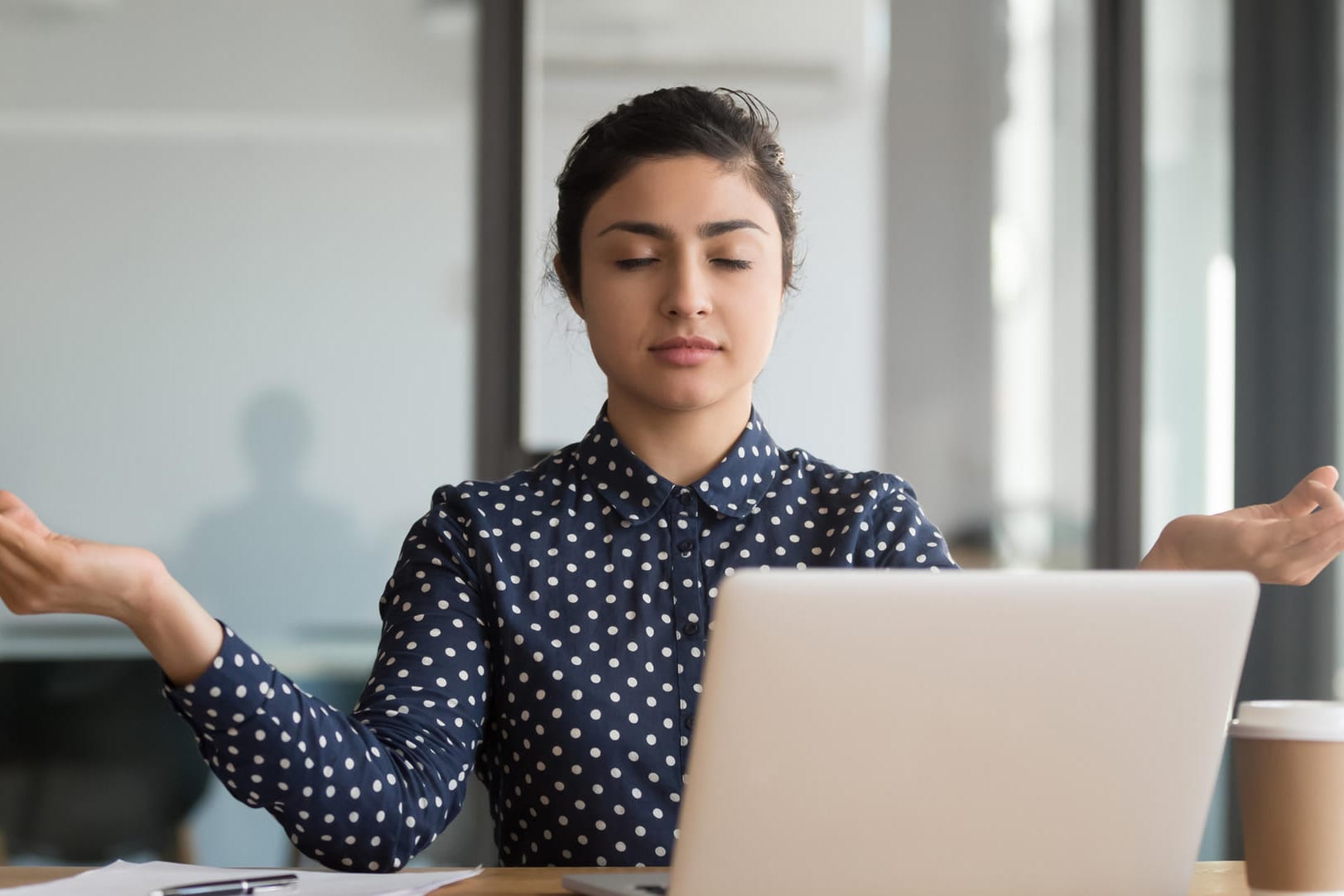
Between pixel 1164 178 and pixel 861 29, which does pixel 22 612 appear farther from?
pixel 1164 178

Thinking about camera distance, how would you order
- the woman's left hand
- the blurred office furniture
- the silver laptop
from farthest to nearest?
1. the blurred office furniture
2. the woman's left hand
3. the silver laptop

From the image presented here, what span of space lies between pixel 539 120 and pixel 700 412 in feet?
4.76

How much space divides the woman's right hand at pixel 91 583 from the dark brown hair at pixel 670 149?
2.04ft

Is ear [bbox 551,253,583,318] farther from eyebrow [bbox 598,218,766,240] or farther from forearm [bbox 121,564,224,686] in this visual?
forearm [bbox 121,564,224,686]

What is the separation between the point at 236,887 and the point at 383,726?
0.28 m

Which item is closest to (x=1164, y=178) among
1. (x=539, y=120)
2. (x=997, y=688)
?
(x=539, y=120)

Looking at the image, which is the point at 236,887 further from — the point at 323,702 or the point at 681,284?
the point at 681,284

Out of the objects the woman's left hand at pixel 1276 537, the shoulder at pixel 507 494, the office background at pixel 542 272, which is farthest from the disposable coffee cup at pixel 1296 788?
the office background at pixel 542 272

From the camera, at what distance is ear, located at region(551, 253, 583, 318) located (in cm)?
140

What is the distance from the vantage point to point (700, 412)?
1346 millimetres

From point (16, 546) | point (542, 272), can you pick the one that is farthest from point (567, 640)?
point (542, 272)

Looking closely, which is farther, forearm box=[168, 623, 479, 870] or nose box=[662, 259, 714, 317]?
nose box=[662, 259, 714, 317]

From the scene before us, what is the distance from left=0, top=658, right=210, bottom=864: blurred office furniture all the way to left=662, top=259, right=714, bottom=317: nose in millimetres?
1623

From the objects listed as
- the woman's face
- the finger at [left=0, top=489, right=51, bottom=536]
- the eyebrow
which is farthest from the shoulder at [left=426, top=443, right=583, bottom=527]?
the finger at [left=0, top=489, right=51, bottom=536]
